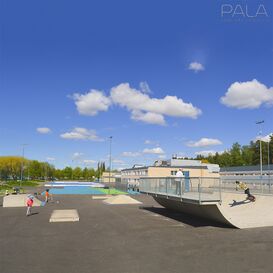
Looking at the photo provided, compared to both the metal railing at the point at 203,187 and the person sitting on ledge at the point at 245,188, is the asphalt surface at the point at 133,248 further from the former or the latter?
the person sitting on ledge at the point at 245,188

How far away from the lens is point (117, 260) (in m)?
9.77

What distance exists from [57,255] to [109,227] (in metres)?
6.23

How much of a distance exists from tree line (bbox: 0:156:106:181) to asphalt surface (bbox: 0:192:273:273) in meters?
53.3

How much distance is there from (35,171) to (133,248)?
368ft

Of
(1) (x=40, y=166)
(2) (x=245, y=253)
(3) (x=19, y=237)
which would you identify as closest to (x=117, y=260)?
(2) (x=245, y=253)

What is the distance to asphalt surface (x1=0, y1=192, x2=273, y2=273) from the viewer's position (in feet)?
29.7

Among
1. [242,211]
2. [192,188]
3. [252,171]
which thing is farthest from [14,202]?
[252,171]

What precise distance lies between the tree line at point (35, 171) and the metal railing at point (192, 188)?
2009 inches

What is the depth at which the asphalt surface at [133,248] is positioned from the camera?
9.04 m

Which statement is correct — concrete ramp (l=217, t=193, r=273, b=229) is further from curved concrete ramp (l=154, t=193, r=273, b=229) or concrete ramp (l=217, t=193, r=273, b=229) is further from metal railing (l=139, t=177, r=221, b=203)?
metal railing (l=139, t=177, r=221, b=203)

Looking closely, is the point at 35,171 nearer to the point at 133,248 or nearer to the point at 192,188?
the point at 192,188

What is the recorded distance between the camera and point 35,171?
11706 cm

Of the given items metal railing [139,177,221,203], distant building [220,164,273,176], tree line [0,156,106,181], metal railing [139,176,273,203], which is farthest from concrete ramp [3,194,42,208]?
tree line [0,156,106,181]

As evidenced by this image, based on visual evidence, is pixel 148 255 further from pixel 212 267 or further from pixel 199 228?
pixel 199 228
